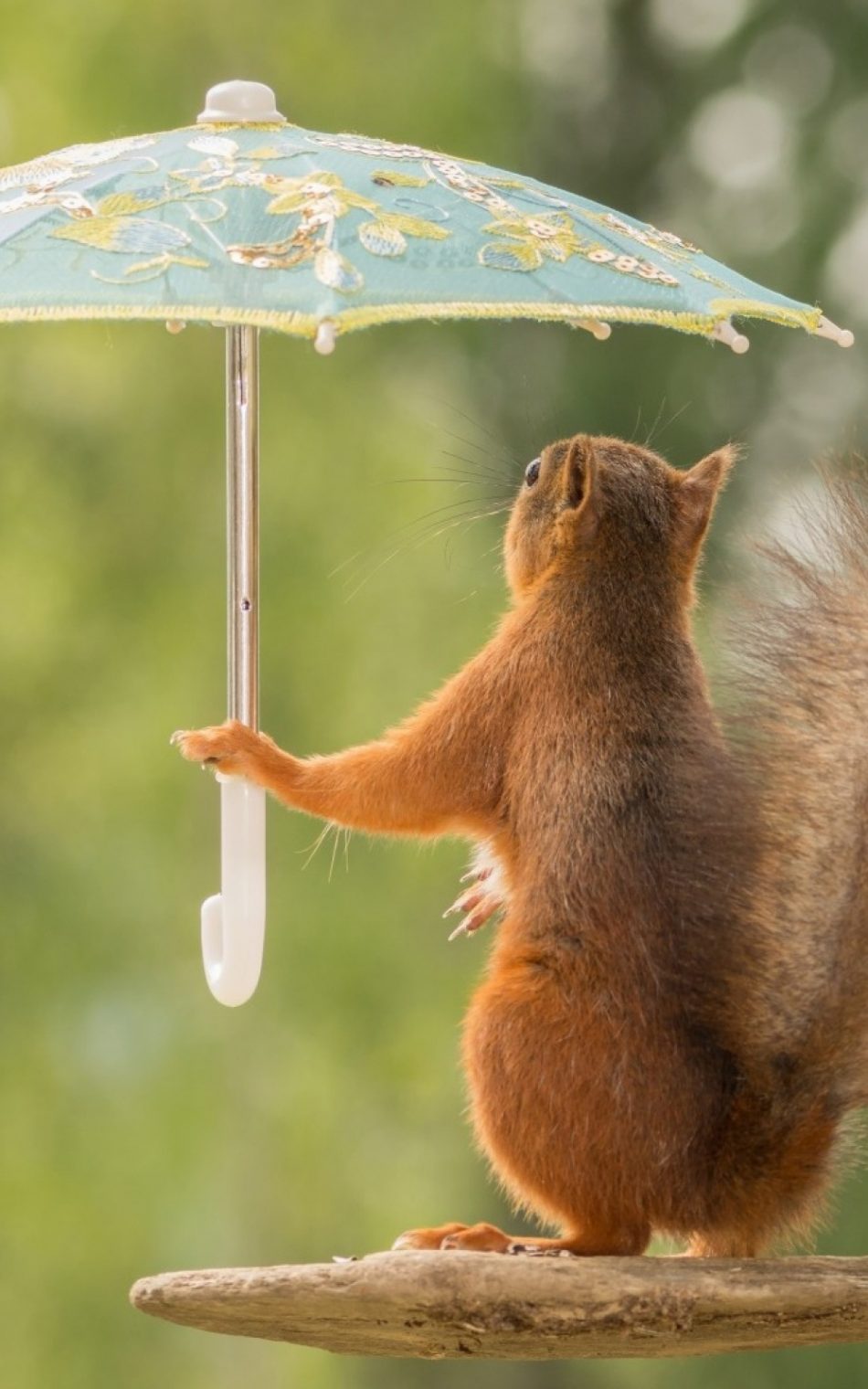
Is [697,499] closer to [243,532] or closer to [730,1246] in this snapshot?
[243,532]

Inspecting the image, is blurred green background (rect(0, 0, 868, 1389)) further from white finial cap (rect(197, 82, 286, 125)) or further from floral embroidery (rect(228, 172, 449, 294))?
floral embroidery (rect(228, 172, 449, 294))

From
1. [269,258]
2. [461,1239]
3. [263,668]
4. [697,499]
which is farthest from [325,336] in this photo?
[263,668]

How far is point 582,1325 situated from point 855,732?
57 centimetres

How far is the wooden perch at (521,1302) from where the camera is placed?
160 centimetres

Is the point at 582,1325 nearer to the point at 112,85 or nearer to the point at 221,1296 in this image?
the point at 221,1296

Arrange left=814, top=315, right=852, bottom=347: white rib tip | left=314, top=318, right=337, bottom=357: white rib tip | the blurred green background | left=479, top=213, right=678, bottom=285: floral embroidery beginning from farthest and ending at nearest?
the blurred green background < left=814, top=315, right=852, bottom=347: white rib tip < left=479, top=213, right=678, bottom=285: floral embroidery < left=314, top=318, right=337, bottom=357: white rib tip

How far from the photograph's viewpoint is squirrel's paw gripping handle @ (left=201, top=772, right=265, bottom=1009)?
2.02 meters

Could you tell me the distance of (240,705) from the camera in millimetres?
2096

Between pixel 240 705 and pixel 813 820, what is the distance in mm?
590

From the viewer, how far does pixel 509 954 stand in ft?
6.29

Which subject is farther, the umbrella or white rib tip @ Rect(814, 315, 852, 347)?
white rib tip @ Rect(814, 315, 852, 347)

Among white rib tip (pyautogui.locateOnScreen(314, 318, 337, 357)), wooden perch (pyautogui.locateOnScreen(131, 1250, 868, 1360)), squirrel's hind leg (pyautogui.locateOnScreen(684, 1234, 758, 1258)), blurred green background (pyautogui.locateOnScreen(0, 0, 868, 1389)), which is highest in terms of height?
blurred green background (pyautogui.locateOnScreen(0, 0, 868, 1389))

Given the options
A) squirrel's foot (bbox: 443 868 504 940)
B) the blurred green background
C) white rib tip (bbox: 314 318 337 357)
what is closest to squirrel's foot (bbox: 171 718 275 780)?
squirrel's foot (bbox: 443 868 504 940)

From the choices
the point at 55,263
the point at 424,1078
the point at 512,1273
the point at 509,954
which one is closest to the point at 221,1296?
the point at 512,1273
